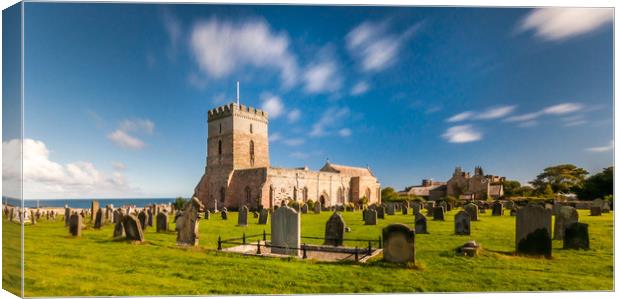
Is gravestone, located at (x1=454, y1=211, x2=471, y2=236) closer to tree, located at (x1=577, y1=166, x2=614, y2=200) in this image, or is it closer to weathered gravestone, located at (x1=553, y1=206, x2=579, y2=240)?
weathered gravestone, located at (x1=553, y1=206, x2=579, y2=240)

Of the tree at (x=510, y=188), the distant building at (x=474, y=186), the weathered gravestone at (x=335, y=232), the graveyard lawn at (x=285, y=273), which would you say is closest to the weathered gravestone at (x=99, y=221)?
the graveyard lawn at (x=285, y=273)

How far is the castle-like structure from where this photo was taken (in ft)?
94.6

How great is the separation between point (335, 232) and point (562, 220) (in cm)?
641

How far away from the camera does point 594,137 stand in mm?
7926

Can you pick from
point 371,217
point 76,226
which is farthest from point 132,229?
point 371,217

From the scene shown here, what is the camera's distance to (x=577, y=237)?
876 centimetres

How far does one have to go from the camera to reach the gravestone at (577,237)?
8.70 m

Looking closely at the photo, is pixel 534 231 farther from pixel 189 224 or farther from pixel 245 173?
pixel 245 173

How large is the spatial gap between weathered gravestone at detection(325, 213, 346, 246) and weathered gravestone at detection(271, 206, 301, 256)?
1532 millimetres

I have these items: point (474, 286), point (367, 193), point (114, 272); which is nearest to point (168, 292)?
point (114, 272)

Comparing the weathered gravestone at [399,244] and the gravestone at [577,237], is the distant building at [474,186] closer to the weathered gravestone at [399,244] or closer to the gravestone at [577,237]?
the gravestone at [577,237]

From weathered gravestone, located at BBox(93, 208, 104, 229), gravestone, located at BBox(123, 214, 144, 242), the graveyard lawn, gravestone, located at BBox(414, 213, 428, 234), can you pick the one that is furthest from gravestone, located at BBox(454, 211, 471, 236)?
weathered gravestone, located at BBox(93, 208, 104, 229)

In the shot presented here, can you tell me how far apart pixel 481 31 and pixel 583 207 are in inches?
887

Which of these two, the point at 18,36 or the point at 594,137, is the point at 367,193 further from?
the point at 18,36
